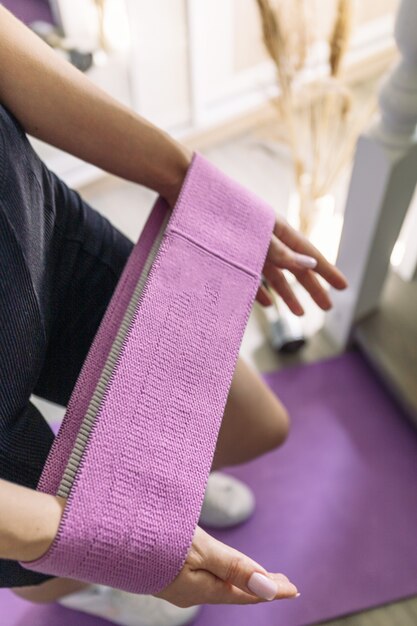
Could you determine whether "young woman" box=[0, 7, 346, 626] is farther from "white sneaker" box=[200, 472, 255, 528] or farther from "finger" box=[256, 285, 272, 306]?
"white sneaker" box=[200, 472, 255, 528]

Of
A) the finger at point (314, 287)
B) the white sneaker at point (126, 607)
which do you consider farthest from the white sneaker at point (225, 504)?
the finger at point (314, 287)

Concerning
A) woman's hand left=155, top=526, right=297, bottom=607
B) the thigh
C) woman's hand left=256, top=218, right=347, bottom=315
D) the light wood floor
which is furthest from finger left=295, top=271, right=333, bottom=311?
the light wood floor

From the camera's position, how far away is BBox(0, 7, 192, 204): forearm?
630 mm

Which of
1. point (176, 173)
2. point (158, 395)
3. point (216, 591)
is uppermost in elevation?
point (176, 173)

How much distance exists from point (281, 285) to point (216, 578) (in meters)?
0.43

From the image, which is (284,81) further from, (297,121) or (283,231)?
(297,121)

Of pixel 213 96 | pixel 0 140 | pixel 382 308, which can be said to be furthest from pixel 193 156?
pixel 213 96

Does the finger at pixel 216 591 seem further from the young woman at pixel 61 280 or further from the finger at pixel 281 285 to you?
the finger at pixel 281 285

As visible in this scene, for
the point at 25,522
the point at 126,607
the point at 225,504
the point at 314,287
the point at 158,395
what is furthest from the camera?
the point at 225,504

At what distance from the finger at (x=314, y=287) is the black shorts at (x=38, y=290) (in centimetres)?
26

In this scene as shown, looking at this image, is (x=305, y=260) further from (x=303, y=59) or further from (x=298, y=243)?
(x=303, y=59)

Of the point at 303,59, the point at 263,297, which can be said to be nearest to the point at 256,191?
the point at 303,59

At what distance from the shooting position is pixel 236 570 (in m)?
0.52

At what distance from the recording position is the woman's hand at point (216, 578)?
1.70ft
